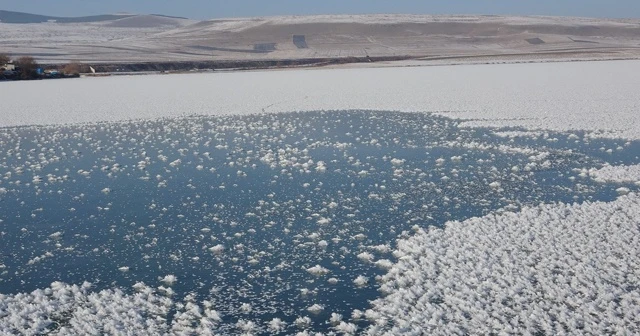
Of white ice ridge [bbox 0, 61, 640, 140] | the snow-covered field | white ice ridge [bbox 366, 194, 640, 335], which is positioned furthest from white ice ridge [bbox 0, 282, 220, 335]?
white ice ridge [bbox 0, 61, 640, 140]

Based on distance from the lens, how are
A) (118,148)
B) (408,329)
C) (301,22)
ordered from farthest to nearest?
(301,22) → (118,148) → (408,329)

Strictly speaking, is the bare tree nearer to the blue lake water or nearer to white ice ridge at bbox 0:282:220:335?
the blue lake water

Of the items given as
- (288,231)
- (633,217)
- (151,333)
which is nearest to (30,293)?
(151,333)

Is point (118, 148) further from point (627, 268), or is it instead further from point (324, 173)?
point (627, 268)

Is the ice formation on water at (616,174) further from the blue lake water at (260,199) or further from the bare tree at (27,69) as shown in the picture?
the bare tree at (27,69)

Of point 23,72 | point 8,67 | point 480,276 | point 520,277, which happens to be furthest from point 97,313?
point 8,67
